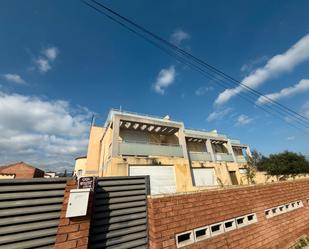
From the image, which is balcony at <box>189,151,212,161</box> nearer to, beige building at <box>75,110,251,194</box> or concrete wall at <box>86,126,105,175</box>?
beige building at <box>75,110,251,194</box>

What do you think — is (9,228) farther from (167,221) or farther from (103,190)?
(167,221)

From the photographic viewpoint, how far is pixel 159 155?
12320mm

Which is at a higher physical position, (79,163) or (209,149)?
(79,163)

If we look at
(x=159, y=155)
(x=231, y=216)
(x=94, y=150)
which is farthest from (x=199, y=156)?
(x=231, y=216)

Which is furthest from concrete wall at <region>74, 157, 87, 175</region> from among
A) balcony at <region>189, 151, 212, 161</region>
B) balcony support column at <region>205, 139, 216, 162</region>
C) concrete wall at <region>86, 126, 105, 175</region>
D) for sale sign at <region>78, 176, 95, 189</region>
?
for sale sign at <region>78, 176, 95, 189</region>

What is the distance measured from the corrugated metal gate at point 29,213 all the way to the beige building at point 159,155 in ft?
25.7

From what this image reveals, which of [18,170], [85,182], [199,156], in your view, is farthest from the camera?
[18,170]

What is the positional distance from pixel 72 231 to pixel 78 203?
38 centimetres

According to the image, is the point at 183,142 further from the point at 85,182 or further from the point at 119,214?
the point at 85,182

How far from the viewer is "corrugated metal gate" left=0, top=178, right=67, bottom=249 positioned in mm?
2100

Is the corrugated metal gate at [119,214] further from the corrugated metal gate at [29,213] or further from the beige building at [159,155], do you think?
the beige building at [159,155]

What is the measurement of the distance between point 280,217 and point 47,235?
22.5ft

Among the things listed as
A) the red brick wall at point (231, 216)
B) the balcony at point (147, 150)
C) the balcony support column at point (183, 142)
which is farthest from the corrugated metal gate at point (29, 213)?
the balcony support column at point (183, 142)

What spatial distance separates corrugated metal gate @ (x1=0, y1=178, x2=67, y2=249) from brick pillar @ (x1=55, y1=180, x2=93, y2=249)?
0.13 metres
